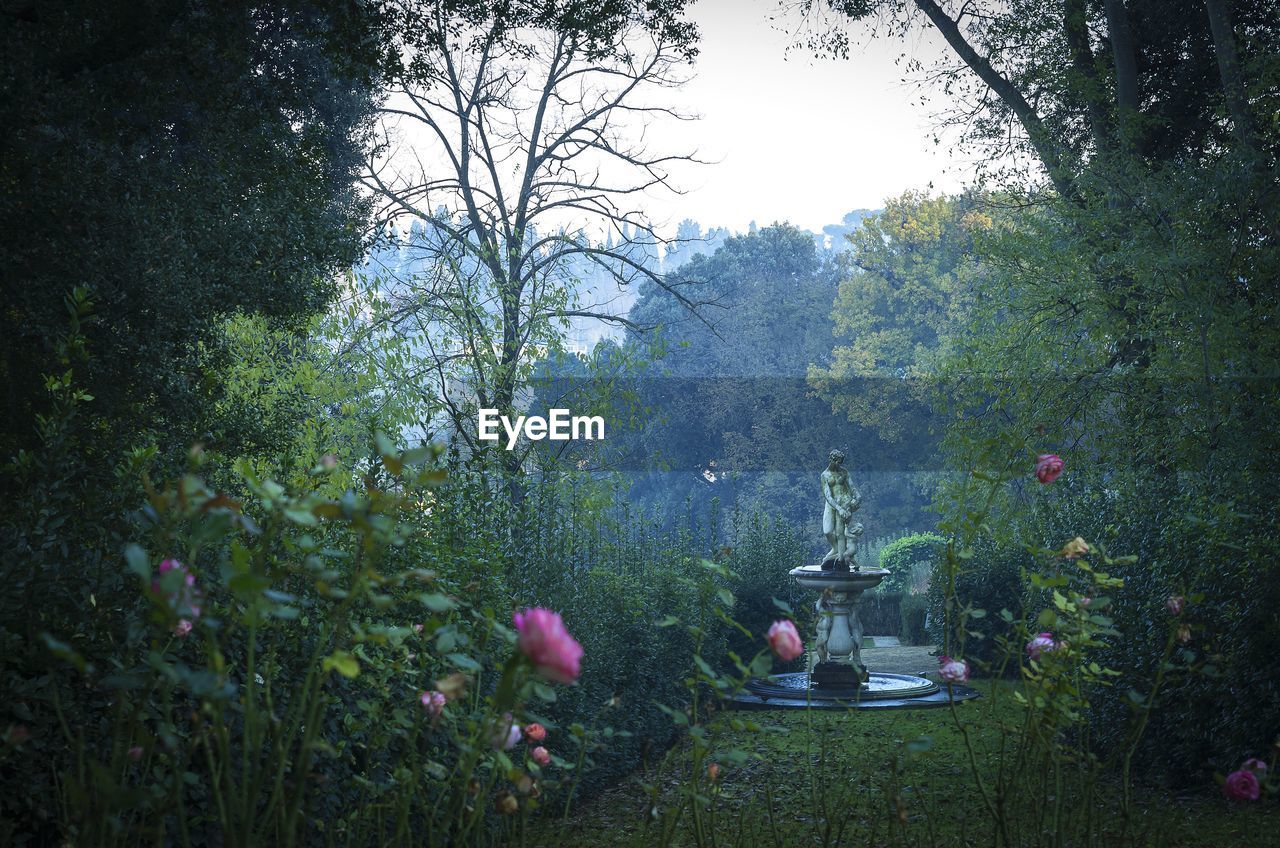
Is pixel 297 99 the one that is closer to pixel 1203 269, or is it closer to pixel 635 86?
pixel 1203 269

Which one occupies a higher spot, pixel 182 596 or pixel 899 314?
pixel 899 314

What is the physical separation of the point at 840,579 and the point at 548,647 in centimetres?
1059

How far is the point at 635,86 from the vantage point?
15.9 m

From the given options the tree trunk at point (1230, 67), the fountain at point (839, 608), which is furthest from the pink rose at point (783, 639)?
the tree trunk at point (1230, 67)

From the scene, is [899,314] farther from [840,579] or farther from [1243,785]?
[1243,785]

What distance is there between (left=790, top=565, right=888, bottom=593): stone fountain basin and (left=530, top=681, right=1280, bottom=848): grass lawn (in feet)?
8.61

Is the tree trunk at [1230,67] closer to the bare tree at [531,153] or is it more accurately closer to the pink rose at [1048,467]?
the bare tree at [531,153]

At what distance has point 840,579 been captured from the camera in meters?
11.6

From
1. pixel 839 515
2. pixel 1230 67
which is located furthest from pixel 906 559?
pixel 1230 67

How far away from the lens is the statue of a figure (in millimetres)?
11797

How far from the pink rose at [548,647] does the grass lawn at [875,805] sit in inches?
71.0

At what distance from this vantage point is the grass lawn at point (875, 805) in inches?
166

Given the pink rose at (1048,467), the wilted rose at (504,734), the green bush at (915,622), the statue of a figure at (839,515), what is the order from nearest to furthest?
the wilted rose at (504,734)
the pink rose at (1048,467)
the statue of a figure at (839,515)
the green bush at (915,622)

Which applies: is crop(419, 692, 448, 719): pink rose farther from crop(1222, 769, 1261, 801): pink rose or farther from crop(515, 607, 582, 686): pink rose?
crop(1222, 769, 1261, 801): pink rose
